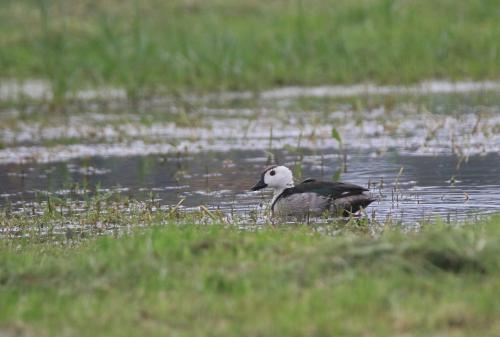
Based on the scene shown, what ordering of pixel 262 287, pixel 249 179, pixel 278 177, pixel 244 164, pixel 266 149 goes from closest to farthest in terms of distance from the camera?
pixel 262 287 < pixel 278 177 < pixel 249 179 < pixel 244 164 < pixel 266 149

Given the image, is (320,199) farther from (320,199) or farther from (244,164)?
(244,164)

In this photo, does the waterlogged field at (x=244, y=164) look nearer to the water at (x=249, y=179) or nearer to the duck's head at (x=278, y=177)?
the water at (x=249, y=179)

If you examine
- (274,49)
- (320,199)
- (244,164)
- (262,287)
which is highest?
(274,49)

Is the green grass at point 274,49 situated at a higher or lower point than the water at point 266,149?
higher

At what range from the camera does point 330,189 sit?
992 centimetres

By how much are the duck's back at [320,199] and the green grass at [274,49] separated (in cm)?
902

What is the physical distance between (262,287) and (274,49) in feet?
49.7

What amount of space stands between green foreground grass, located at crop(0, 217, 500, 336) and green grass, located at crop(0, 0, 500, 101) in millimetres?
11988

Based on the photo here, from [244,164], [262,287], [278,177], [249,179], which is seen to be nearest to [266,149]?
[244,164]

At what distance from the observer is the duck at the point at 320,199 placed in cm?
980

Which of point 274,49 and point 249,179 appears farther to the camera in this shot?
point 274,49

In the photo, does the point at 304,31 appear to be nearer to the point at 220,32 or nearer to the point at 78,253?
the point at 220,32

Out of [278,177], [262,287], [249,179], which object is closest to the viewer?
[262,287]

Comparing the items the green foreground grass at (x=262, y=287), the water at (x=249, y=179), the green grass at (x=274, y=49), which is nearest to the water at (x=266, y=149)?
the water at (x=249, y=179)
